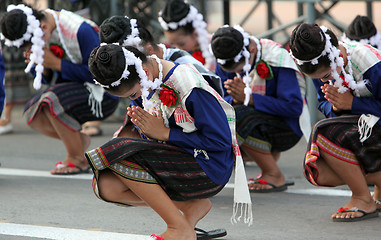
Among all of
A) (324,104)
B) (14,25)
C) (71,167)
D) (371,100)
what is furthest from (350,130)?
(14,25)

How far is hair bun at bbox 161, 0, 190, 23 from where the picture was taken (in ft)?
17.4

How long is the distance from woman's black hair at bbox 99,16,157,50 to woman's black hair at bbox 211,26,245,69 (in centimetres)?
43

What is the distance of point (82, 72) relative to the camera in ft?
16.8

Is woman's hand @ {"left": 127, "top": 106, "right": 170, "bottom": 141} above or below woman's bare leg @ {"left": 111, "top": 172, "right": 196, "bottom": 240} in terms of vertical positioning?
above

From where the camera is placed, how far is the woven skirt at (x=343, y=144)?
3.80 meters

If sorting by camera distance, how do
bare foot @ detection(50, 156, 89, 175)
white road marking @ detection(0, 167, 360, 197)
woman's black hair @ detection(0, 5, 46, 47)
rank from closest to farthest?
white road marking @ detection(0, 167, 360, 197) < woman's black hair @ detection(0, 5, 46, 47) < bare foot @ detection(50, 156, 89, 175)

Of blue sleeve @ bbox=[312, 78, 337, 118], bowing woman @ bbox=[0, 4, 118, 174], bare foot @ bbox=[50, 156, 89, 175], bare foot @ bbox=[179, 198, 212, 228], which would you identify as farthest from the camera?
bare foot @ bbox=[50, 156, 89, 175]

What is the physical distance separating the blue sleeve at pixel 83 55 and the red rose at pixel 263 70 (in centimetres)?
127

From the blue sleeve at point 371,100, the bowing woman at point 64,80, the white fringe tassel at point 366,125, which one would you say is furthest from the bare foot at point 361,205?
the bowing woman at point 64,80

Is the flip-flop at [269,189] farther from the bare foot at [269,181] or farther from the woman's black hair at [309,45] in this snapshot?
the woman's black hair at [309,45]


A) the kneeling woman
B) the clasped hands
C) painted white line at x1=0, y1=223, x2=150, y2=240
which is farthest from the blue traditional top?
painted white line at x1=0, y1=223, x2=150, y2=240

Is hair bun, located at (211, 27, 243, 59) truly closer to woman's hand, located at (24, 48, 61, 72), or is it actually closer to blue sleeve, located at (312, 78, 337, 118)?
blue sleeve, located at (312, 78, 337, 118)

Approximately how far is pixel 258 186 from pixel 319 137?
2.94 ft

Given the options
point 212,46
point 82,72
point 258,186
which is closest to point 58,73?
point 82,72
